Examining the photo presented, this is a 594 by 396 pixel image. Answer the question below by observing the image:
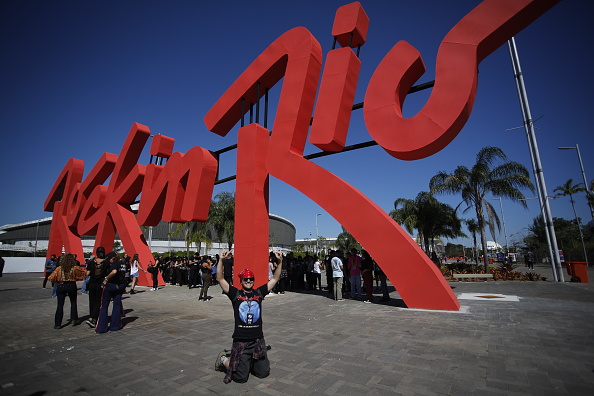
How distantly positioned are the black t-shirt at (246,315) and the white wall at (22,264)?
136 feet

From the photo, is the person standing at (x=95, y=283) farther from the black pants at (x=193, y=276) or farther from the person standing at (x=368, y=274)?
the black pants at (x=193, y=276)

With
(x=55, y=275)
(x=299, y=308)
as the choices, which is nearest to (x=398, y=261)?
(x=299, y=308)

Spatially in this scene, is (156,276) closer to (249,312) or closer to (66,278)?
(66,278)

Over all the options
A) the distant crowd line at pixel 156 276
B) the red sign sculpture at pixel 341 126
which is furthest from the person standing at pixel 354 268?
the red sign sculpture at pixel 341 126

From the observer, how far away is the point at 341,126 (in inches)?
351

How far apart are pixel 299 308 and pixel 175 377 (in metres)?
5.47

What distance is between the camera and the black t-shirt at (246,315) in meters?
3.78

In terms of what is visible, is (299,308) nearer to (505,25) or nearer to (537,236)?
(505,25)

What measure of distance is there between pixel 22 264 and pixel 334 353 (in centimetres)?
4266

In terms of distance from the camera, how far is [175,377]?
12.7 feet

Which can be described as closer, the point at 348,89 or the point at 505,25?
the point at 505,25

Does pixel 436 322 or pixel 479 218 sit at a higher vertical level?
pixel 479 218

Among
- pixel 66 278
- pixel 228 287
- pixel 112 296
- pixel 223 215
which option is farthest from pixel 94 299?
pixel 223 215

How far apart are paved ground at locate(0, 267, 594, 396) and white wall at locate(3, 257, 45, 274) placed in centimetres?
3393
